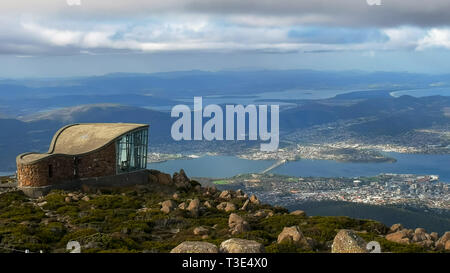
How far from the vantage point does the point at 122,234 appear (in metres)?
21.3

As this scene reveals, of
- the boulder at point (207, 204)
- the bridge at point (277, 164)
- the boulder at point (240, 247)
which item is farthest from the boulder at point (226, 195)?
the bridge at point (277, 164)

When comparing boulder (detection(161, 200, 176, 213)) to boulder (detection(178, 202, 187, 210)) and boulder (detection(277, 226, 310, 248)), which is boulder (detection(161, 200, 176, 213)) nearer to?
boulder (detection(178, 202, 187, 210))

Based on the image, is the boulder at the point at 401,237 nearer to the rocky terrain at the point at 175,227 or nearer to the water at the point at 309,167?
the rocky terrain at the point at 175,227

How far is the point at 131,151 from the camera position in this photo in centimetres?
3666

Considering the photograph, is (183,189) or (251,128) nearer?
(183,189)

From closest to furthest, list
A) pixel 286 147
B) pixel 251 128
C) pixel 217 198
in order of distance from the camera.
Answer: pixel 217 198 → pixel 286 147 → pixel 251 128

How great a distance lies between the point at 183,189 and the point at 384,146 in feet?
496

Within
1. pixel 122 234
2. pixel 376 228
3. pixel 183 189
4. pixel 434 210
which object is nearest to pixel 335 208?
pixel 434 210

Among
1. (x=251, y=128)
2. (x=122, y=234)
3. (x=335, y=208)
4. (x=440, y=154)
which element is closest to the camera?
(x=122, y=234)

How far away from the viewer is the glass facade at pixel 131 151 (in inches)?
1414

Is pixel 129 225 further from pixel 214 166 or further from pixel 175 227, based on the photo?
pixel 214 166

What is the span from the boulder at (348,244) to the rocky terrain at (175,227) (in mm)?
30
